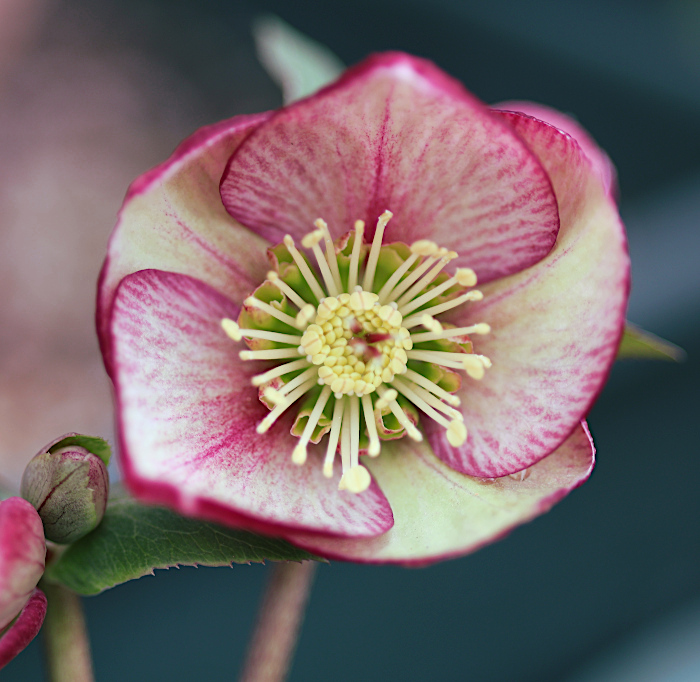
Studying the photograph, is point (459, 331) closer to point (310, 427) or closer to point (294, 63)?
point (310, 427)

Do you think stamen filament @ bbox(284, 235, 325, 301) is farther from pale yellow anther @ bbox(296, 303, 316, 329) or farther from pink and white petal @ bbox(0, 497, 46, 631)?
pink and white petal @ bbox(0, 497, 46, 631)

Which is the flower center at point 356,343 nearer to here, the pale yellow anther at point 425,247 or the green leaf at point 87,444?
the pale yellow anther at point 425,247

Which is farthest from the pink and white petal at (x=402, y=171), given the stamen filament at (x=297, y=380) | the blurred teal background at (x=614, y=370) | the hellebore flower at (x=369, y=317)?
the blurred teal background at (x=614, y=370)

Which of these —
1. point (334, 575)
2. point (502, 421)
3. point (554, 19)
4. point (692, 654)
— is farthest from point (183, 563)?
point (554, 19)

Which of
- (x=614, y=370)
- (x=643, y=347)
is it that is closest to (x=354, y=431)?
(x=643, y=347)

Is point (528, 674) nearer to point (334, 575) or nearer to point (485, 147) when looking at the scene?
point (334, 575)

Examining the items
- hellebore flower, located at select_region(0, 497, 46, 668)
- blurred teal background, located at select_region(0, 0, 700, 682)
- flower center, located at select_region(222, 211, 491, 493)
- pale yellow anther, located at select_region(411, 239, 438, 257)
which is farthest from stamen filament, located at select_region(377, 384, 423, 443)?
blurred teal background, located at select_region(0, 0, 700, 682)
